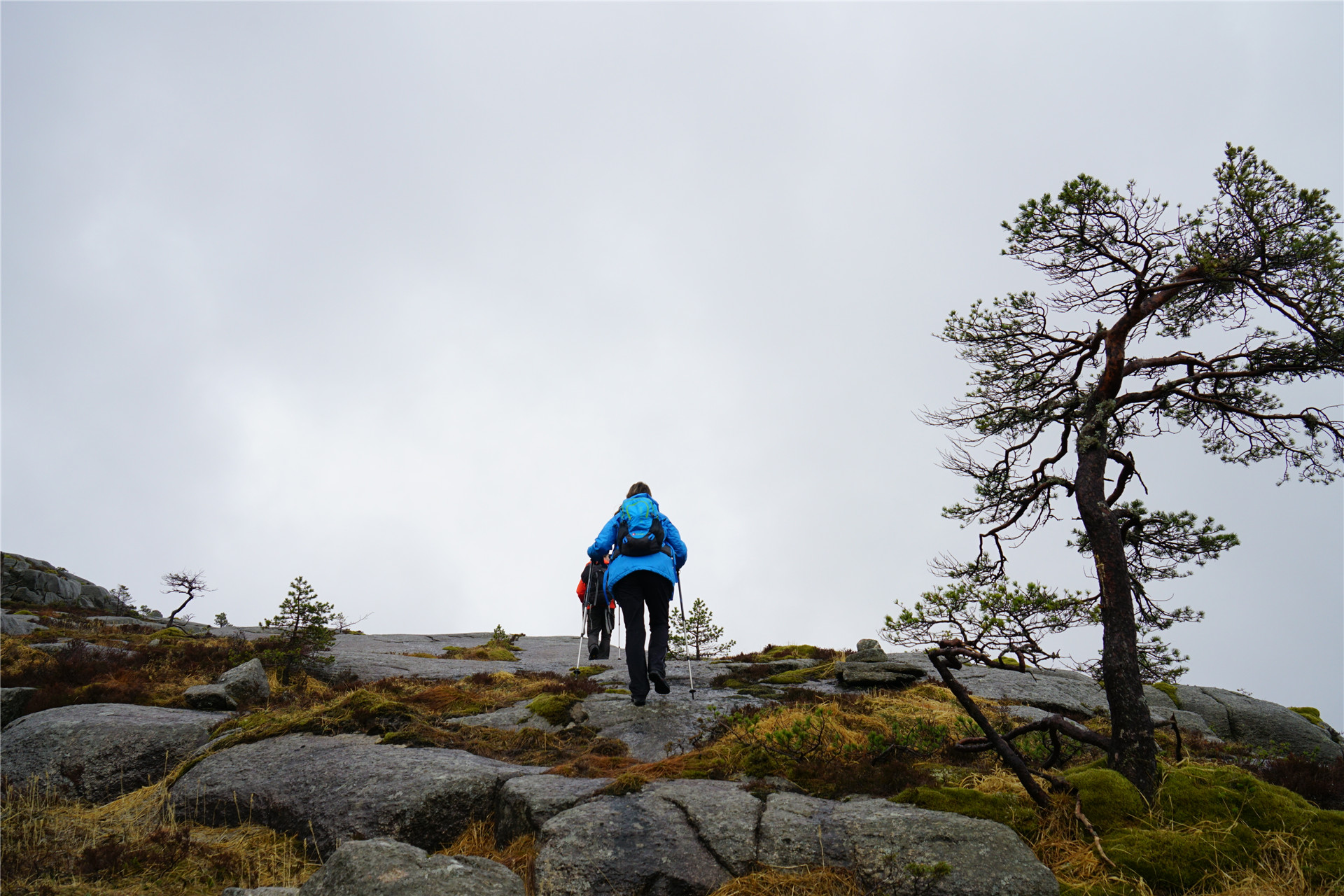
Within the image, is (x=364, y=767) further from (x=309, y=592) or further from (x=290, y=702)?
(x=309, y=592)

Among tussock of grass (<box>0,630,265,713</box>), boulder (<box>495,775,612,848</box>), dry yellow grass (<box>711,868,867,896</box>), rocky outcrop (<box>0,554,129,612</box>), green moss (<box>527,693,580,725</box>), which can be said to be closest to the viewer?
dry yellow grass (<box>711,868,867,896</box>)

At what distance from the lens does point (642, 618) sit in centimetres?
927

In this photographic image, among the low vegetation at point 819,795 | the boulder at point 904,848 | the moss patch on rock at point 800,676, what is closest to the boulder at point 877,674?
the moss patch on rock at point 800,676

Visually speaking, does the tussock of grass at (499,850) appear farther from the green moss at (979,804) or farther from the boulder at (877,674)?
the boulder at (877,674)

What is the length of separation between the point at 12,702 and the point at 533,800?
963 cm

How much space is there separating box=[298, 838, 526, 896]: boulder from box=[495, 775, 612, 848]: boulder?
1.03 meters

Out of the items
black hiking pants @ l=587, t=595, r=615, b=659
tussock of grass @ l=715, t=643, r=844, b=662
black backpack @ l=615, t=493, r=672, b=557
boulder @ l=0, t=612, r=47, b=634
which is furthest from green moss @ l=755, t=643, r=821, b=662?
boulder @ l=0, t=612, r=47, b=634

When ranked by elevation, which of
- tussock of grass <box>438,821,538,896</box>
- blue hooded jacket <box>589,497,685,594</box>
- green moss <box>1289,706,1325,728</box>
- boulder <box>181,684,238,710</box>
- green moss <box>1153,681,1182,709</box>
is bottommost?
green moss <box>1289,706,1325,728</box>

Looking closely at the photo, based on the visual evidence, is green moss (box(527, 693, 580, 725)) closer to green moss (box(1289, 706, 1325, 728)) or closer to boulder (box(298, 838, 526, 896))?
boulder (box(298, 838, 526, 896))

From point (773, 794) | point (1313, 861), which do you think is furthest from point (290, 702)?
point (1313, 861)

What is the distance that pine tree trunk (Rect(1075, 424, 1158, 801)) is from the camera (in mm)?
5867

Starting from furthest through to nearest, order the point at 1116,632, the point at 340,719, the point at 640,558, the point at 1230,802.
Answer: the point at 640,558, the point at 340,719, the point at 1116,632, the point at 1230,802

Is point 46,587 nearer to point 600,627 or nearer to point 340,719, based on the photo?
point 600,627

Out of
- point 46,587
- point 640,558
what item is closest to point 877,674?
point 640,558
